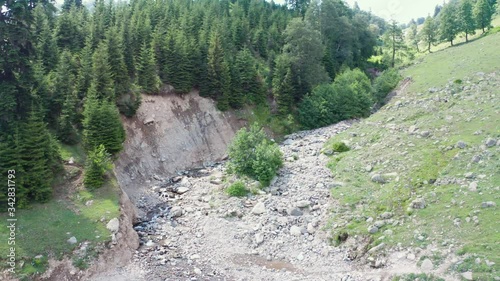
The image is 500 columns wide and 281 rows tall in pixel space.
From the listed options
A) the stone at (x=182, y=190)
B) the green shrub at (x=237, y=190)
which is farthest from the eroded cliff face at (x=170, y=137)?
the green shrub at (x=237, y=190)

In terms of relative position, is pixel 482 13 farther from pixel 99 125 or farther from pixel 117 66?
pixel 99 125

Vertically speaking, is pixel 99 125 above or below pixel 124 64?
below

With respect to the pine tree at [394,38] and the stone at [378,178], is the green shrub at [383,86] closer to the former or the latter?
the pine tree at [394,38]

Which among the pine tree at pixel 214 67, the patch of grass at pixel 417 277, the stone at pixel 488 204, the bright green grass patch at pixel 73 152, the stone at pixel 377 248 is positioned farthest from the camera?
the pine tree at pixel 214 67

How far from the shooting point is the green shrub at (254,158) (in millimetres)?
37469

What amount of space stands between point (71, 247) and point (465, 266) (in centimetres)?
2327

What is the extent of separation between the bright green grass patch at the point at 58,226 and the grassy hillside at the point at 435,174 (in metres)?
16.8

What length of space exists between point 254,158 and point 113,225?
588 inches

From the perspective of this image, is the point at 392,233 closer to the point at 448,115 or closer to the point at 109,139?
the point at 448,115

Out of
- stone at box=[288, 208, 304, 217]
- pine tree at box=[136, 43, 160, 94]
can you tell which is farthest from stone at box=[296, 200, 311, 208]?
pine tree at box=[136, 43, 160, 94]

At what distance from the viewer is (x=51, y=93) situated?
36.8 metres

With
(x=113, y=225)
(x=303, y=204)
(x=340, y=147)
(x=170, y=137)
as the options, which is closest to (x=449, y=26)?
(x=340, y=147)

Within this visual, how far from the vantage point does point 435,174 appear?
30594mm

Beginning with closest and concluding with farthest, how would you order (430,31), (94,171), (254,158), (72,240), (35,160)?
(72,240)
(35,160)
(94,171)
(254,158)
(430,31)
